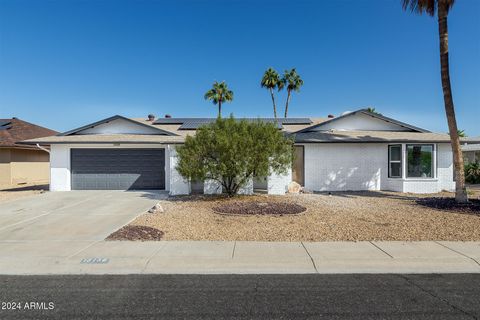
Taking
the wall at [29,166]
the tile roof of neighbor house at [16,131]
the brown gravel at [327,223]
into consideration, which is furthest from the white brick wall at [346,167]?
the wall at [29,166]

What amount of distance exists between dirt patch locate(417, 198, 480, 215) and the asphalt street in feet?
20.3

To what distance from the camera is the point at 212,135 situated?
1135 centimetres

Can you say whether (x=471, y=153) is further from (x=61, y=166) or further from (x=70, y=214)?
(x=61, y=166)

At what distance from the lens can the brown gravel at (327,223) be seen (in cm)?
664

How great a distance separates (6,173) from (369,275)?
78.2 feet

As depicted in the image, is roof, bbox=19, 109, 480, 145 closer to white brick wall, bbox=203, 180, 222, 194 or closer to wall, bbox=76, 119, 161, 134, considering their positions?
wall, bbox=76, 119, 161, 134

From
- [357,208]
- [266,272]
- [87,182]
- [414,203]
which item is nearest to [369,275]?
[266,272]

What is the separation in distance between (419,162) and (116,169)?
1681cm

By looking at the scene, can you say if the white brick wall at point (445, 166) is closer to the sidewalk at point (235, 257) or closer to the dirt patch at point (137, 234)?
the sidewalk at point (235, 257)

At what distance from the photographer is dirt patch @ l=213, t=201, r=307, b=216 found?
911 cm

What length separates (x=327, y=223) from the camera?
7.83 meters

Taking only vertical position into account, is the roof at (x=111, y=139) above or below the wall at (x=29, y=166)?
above

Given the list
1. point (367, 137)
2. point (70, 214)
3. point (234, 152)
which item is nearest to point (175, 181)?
point (234, 152)

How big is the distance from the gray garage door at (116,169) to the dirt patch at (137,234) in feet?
27.4
